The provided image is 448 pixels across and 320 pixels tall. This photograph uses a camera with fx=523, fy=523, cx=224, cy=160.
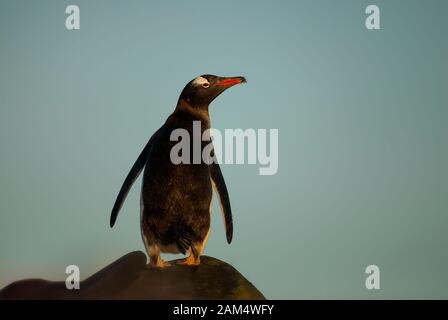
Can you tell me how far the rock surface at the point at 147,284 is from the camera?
12.3ft

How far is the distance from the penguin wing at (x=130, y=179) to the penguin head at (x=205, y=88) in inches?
17.3

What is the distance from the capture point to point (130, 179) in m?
4.32

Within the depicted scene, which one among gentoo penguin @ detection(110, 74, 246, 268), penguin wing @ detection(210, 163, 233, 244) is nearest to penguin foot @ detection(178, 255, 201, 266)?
gentoo penguin @ detection(110, 74, 246, 268)

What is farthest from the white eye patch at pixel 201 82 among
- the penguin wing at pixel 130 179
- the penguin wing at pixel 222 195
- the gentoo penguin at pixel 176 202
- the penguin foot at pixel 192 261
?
the penguin foot at pixel 192 261

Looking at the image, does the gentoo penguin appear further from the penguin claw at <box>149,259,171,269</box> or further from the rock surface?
the rock surface

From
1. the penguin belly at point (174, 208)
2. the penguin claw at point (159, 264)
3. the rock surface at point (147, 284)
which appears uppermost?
the penguin belly at point (174, 208)

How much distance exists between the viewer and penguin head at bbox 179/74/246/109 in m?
4.32

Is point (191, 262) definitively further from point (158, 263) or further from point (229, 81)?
point (229, 81)

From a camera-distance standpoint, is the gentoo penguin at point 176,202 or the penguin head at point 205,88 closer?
the gentoo penguin at point 176,202

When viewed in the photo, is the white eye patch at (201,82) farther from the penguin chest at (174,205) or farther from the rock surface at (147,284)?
the rock surface at (147,284)
